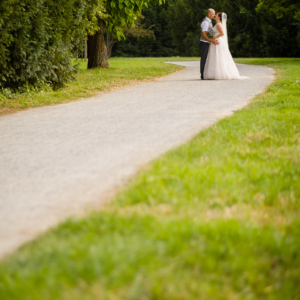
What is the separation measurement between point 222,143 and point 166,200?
77.4 inches

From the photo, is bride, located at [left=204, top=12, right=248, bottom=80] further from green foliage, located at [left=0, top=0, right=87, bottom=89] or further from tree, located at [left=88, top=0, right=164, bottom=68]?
green foliage, located at [left=0, top=0, right=87, bottom=89]

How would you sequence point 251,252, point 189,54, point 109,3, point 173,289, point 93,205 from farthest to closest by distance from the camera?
point 189,54
point 109,3
point 93,205
point 251,252
point 173,289

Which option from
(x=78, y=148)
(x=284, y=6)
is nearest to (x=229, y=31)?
(x=284, y=6)

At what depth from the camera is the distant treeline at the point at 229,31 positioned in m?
46.5

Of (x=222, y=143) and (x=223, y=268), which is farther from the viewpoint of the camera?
(x=222, y=143)

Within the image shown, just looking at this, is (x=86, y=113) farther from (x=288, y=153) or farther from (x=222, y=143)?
(x=288, y=153)

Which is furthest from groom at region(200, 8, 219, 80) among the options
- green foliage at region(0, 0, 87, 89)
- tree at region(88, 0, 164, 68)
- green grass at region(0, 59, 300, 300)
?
green grass at region(0, 59, 300, 300)

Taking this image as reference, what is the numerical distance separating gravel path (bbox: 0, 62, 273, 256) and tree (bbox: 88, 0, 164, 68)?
329 inches

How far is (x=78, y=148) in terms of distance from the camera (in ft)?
15.5

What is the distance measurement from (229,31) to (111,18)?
37.7 m

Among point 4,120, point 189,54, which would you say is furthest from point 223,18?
point 189,54

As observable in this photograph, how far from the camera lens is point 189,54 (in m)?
62.8

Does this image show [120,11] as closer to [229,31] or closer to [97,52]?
[97,52]

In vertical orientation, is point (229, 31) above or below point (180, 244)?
above
